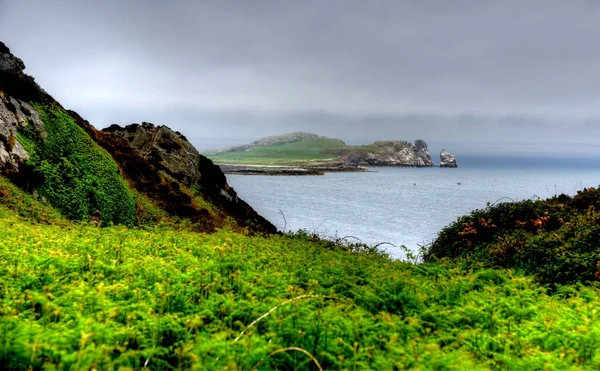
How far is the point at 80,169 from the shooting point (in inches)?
952

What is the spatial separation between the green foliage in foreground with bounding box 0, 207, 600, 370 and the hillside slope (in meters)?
12.9

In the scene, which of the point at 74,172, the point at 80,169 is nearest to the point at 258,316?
the point at 74,172

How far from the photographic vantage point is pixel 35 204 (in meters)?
19.2

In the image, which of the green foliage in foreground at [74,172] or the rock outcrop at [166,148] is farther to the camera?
the rock outcrop at [166,148]

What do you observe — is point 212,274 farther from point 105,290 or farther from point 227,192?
point 227,192

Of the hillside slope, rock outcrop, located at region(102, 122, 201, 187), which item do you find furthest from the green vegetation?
rock outcrop, located at region(102, 122, 201, 187)

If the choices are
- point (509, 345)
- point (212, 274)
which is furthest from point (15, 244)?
point (509, 345)

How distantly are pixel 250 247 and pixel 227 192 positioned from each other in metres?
27.4

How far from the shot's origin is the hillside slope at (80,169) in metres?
21.5

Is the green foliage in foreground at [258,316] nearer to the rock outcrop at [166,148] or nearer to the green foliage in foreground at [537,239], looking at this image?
the green foliage in foreground at [537,239]

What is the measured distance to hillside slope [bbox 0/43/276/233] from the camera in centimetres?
2145

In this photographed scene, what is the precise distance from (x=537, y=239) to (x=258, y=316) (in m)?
12.0

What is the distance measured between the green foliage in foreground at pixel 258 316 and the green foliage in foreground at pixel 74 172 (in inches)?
493

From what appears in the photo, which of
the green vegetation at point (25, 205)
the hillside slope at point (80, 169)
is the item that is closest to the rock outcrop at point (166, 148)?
the hillside slope at point (80, 169)
